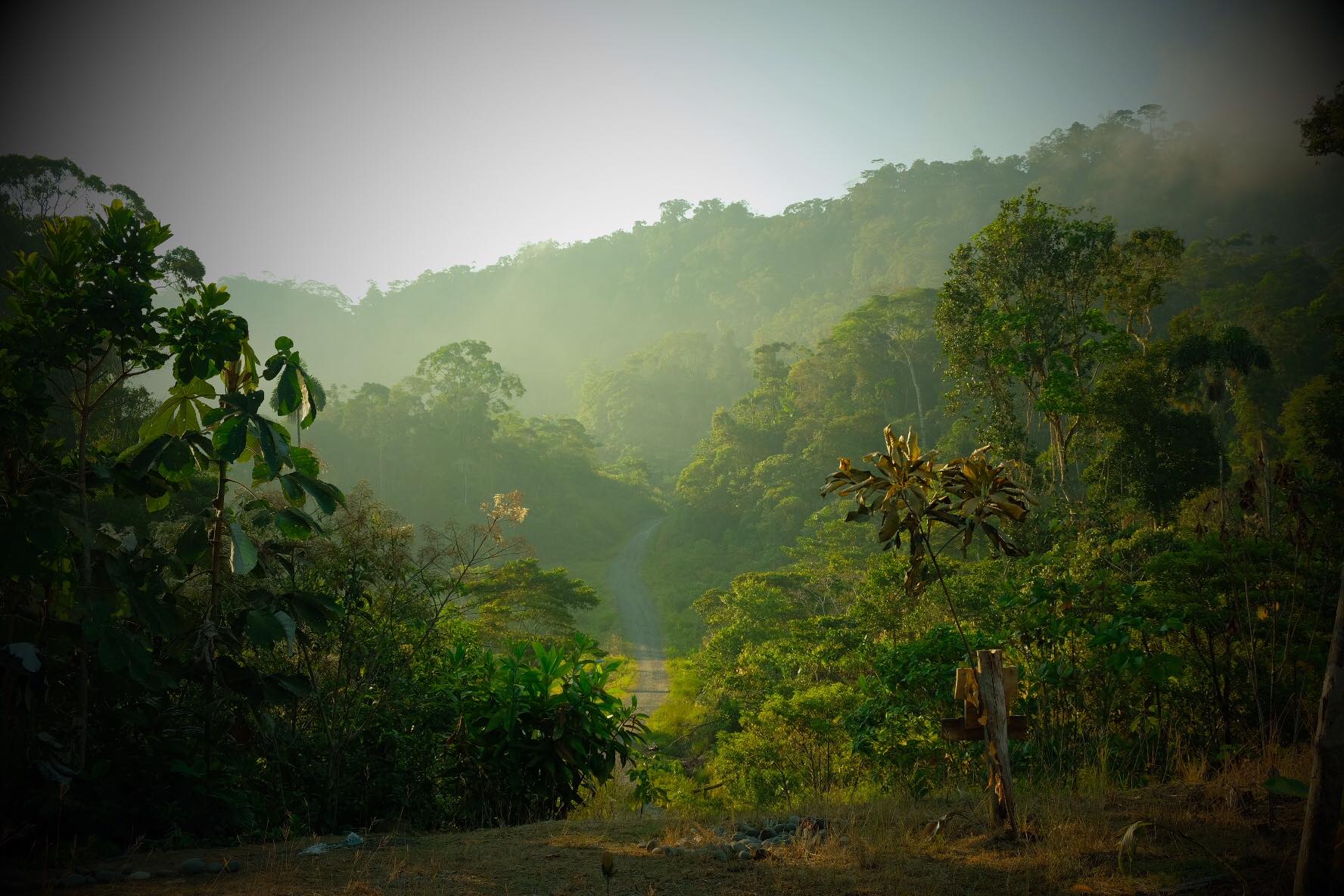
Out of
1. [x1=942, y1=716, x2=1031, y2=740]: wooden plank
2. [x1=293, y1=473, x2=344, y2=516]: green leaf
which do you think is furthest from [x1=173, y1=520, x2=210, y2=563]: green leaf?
[x1=942, y1=716, x2=1031, y2=740]: wooden plank

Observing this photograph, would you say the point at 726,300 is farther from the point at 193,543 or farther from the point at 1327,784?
the point at 1327,784

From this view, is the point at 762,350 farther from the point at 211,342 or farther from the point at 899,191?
the point at 899,191

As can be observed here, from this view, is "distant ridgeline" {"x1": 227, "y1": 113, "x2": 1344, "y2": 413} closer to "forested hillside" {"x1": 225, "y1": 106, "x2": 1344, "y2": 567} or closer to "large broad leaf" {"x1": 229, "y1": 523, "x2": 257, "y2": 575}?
"forested hillside" {"x1": 225, "y1": 106, "x2": 1344, "y2": 567}

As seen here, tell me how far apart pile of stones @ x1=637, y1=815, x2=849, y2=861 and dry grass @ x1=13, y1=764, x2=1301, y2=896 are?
0.06m

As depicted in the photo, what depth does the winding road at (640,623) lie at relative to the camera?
68.5ft

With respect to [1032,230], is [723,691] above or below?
below

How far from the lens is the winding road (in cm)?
2088

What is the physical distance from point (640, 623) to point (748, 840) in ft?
81.1

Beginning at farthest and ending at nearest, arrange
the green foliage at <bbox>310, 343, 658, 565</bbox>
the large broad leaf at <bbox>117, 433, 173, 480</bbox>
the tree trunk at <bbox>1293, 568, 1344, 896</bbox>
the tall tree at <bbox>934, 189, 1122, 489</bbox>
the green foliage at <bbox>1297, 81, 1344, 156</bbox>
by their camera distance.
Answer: the green foliage at <bbox>310, 343, 658, 565</bbox> < the tall tree at <bbox>934, 189, 1122, 489</bbox> < the green foliage at <bbox>1297, 81, 1344, 156</bbox> < the large broad leaf at <bbox>117, 433, 173, 480</bbox> < the tree trunk at <bbox>1293, 568, 1344, 896</bbox>

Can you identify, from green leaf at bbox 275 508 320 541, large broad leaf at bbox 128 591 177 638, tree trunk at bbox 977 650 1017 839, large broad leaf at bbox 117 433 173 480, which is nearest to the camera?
tree trunk at bbox 977 650 1017 839

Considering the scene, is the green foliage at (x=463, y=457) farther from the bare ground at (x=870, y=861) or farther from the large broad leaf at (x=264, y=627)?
the bare ground at (x=870, y=861)

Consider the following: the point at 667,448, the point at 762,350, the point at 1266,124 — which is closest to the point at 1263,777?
the point at 762,350

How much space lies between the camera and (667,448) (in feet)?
193

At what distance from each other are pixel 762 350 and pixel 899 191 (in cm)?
4561
